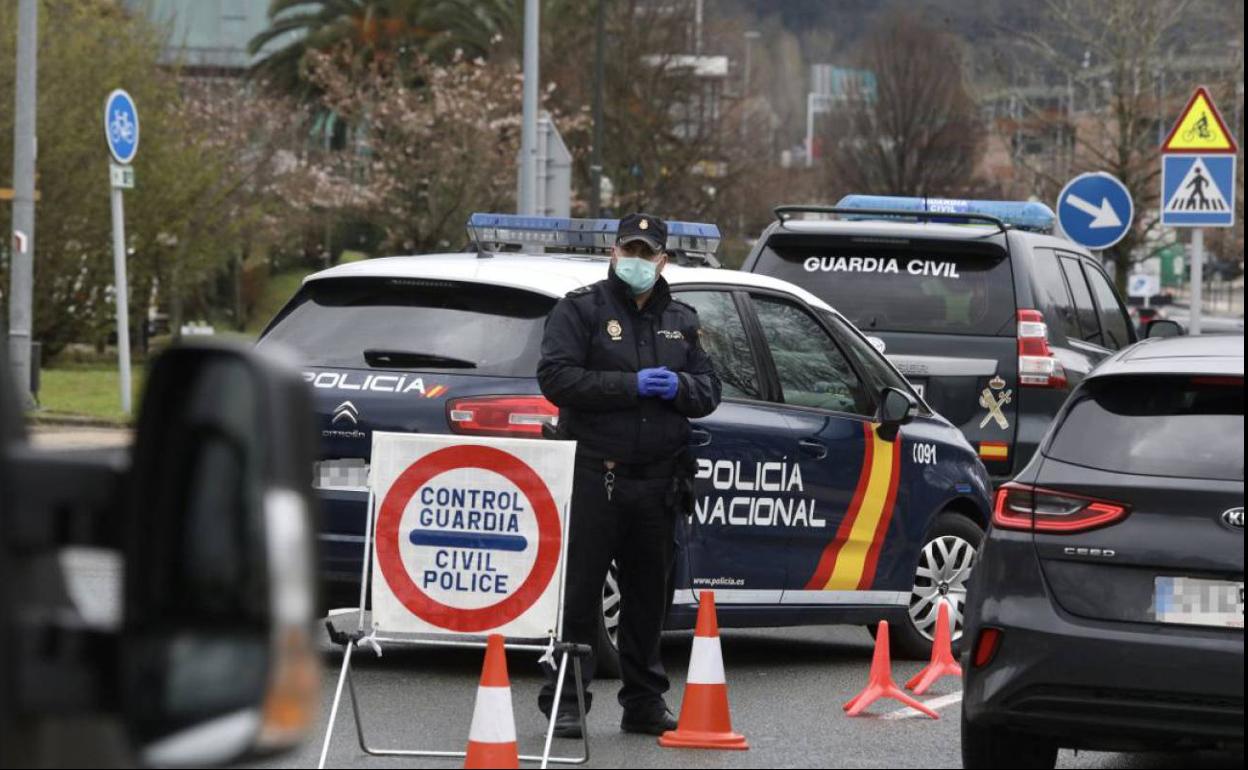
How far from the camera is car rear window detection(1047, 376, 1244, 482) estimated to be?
670cm

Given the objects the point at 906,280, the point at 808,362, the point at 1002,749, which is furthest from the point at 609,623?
the point at 906,280

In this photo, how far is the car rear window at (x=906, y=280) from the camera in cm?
1334

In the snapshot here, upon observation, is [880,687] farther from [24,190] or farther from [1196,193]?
[24,190]

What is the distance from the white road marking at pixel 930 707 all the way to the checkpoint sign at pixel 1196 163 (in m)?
8.98

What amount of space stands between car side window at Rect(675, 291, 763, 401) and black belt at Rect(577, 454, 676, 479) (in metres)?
1.53

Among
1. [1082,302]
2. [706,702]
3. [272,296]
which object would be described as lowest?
[272,296]

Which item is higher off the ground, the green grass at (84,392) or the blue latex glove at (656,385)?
the blue latex glove at (656,385)

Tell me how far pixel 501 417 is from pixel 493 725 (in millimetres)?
2079

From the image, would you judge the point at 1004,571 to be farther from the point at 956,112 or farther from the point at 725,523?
the point at 956,112

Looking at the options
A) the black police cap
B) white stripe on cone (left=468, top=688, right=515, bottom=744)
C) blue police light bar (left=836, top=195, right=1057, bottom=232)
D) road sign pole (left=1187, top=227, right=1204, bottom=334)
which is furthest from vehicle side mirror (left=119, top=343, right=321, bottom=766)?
road sign pole (left=1187, top=227, right=1204, bottom=334)

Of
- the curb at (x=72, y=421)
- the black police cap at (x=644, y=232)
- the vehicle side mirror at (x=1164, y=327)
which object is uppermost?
the black police cap at (x=644, y=232)

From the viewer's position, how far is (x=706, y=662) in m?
7.84

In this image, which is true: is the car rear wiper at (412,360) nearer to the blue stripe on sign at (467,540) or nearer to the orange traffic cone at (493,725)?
the blue stripe on sign at (467,540)

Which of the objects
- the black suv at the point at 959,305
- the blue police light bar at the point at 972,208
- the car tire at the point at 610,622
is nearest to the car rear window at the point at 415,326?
the car tire at the point at 610,622
